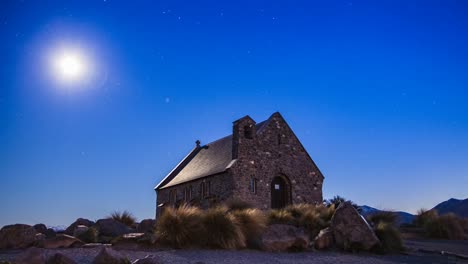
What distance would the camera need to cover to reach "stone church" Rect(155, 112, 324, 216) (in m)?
23.5

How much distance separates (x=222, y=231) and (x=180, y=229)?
1.37 meters

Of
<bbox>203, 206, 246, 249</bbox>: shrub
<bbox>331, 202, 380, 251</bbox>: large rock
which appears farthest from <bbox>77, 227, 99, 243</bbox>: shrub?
<bbox>331, 202, 380, 251</bbox>: large rock

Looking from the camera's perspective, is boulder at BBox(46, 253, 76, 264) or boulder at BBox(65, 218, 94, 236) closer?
boulder at BBox(46, 253, 76, 264)

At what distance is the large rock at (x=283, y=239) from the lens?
11.8m

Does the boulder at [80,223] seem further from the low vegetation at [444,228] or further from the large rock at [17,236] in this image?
the low vegetation at [444,228]

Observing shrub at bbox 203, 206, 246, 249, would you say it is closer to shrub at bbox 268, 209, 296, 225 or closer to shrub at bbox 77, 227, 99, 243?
shrub at bbox 268, 209, 296, 225

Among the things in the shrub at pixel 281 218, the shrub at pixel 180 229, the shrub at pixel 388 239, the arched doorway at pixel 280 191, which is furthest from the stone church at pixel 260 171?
the shrub at pixel 180 229

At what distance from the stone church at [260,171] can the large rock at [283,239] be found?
33.7 ft

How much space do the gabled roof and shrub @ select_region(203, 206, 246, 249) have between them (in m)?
10.9

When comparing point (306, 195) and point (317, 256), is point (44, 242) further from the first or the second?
point (306, 195)

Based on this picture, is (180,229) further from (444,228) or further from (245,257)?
(444,228)

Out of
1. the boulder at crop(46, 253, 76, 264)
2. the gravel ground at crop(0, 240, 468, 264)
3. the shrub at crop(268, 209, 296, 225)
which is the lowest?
the gravel ground at crop(0, 240, 468, 264)

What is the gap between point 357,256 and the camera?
11.8m

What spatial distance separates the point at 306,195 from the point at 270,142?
478 cm
